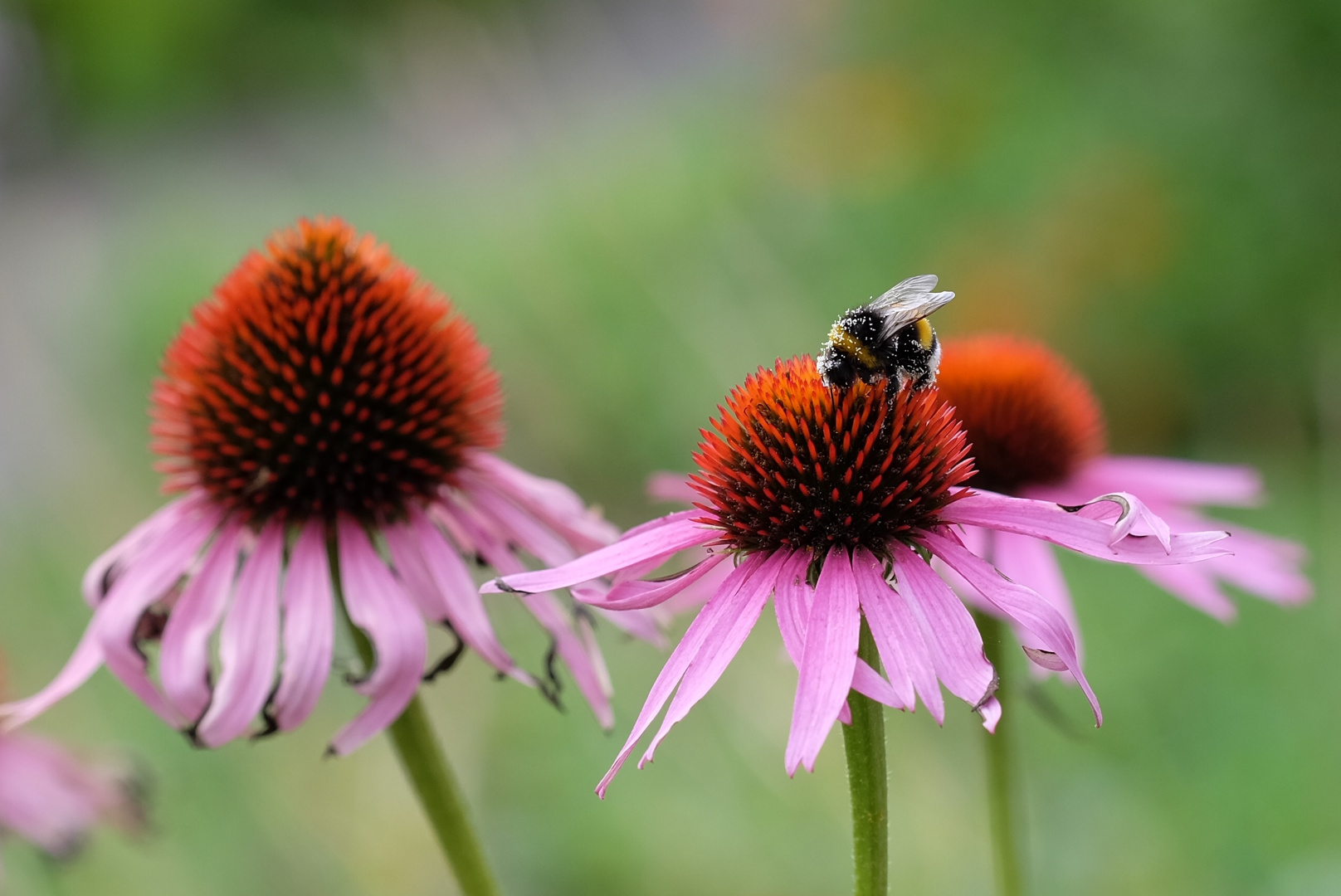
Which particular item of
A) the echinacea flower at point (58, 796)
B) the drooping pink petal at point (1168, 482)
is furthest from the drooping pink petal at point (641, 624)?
the echinacea flower at point (58, 796)

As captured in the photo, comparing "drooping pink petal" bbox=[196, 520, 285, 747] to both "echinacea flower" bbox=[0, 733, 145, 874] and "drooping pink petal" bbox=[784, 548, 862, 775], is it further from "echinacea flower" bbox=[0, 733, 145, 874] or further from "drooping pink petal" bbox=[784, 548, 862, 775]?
"echinacea flower" bbox=[0, 733, 145, 874]

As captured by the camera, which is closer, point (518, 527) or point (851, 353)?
point (851, 353)

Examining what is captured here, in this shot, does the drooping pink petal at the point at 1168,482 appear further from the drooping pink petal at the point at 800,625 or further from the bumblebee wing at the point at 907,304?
the drooping pink petal at the point at 800,625

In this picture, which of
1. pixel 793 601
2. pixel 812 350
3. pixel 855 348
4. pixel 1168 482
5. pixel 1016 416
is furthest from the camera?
pixel 812 350

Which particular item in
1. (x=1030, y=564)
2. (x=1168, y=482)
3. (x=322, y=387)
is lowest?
(x=1168, y=482)

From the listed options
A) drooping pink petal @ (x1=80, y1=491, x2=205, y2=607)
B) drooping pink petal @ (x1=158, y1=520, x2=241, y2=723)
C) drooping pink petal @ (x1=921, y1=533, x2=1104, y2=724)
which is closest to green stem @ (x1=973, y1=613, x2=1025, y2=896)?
drooping pink petal @ (x1=921, y1=533, x2=1104, y2=724)

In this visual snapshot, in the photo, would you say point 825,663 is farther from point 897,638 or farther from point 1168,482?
point 1168,482

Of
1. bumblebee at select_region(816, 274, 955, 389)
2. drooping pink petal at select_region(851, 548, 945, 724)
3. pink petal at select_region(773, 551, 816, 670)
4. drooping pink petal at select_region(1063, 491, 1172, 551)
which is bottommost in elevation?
drooping pink petal at select_region(1063, 491, 1172, 551)

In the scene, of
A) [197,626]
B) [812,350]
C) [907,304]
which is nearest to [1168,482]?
[907,304]
